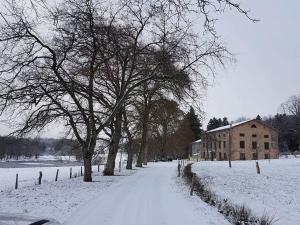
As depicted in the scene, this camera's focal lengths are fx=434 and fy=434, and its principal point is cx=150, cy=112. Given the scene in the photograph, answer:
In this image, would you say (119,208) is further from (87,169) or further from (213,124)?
(213,124)

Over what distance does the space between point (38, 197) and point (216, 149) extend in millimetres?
98617

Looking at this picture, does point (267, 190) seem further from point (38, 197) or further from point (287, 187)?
point (38, 197)

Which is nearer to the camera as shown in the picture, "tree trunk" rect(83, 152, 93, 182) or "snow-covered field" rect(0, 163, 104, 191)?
"tree trunk" rect(83, 152, 93, 182)

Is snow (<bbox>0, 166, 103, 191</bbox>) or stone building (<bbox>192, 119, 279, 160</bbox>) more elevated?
stone building (<bbox>192, 119, 279, 160</bbox>)

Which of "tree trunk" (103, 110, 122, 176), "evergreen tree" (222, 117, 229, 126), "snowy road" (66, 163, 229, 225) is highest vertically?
"evergreen tree" (222, 117, 229, 126)

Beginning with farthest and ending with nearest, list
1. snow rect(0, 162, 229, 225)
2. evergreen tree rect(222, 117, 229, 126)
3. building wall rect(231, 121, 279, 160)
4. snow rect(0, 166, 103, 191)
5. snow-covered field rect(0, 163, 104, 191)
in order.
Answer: evergreen tree rect(222, 117, 229, 126) → building wall rect(231, 121, 279, 160) → snow rect(0, 166, 103, 191) → snow-covered field rect(0, 163, 104, 191) → snow rect(0, 162, 229, 225)

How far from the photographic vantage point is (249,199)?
20.2 meters

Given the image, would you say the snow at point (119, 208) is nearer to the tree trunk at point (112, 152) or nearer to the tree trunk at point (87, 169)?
the tree trunk at point (87, 169)

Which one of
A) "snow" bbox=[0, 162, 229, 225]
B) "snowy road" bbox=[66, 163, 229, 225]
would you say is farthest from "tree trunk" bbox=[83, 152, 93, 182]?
"snowy road" bbox=[66, 163, 229, 225]

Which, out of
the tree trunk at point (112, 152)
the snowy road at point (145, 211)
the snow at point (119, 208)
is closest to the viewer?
the snowy road at point (145, 211)

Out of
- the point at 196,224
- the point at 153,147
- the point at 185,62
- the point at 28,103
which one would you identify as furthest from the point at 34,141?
the point at 153,147

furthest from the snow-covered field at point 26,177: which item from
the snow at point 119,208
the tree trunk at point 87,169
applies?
the snow at point 119,208

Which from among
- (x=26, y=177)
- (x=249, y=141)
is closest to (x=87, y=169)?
(x=26, y=177)

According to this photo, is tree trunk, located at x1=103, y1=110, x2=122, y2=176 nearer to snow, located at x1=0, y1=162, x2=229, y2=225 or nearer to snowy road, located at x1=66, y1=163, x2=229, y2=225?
snow, located at x1=0, y1=162, x2=229, y2=225
